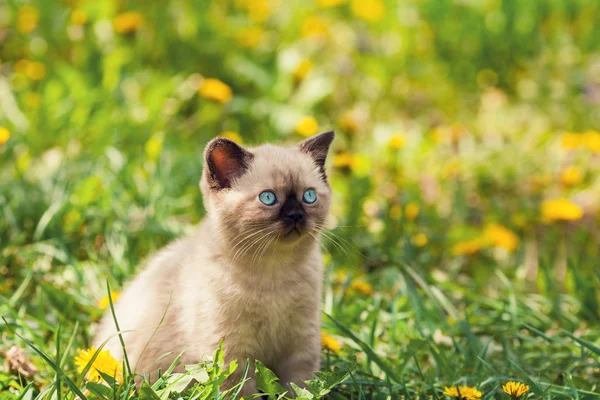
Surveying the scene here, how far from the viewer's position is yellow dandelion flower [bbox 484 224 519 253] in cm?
375

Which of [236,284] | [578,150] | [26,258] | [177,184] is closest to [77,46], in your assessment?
[177,184]

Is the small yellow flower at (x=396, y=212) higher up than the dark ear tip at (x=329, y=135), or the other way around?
the dark ear tip at (x=329, y=135)

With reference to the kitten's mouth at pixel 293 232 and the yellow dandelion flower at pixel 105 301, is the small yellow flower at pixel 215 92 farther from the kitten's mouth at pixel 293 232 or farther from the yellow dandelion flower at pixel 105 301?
the kitten's mouth at pixel 293 232

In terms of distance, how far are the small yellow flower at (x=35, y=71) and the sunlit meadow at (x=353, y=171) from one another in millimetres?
15

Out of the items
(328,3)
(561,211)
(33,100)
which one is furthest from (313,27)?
(561,211)

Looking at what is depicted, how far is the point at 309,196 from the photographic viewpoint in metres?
2.31

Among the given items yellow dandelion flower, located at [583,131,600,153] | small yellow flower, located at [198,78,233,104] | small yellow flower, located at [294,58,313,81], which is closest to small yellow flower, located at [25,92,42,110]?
small yellow flower, located at [198,78,233,104]

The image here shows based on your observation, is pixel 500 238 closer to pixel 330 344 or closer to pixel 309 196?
pixel 330 344

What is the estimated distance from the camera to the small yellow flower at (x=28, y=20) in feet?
16.1

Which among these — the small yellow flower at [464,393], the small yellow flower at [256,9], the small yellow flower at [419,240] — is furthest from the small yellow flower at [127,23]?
the small yellow flower at [464,393]

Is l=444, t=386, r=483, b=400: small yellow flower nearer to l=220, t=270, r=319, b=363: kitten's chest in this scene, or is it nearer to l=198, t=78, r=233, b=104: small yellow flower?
l=220, t=270, r=319, b=363: kitten's chest

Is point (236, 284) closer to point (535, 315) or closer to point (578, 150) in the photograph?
point (535, 315)

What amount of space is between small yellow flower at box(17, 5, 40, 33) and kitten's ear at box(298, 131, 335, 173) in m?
3.32

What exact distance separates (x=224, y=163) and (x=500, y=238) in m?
2.02
